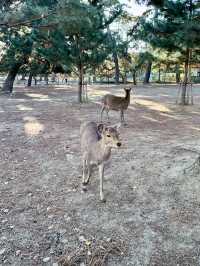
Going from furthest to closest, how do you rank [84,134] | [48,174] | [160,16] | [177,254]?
[160,16]
[48,174]
[84,134]
[177,254]

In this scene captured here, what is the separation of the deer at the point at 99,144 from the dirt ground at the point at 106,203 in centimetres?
38

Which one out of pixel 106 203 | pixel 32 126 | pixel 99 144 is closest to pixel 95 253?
pixel 106 203

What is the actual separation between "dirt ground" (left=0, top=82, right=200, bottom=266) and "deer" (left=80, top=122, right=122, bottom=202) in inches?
15.0

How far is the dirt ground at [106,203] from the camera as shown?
11.1ft

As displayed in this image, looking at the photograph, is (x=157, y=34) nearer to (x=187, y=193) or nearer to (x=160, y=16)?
(x=160, y=16)

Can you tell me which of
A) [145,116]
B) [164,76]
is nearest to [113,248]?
[145,116]

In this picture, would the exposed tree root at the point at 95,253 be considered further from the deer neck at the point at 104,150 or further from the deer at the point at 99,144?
the deer neck at the point at 104,150

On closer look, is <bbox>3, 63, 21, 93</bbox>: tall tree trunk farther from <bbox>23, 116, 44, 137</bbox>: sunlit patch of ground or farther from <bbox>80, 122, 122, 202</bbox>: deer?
<bbox>80, 122, 122, 202</bbox>: deer

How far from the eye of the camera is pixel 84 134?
16.4 feet

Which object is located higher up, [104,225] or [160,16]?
[160,16]

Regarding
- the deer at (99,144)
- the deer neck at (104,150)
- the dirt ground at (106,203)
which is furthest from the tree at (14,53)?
the deer neck at (104,150)

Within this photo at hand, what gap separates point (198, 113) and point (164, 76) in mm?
29330

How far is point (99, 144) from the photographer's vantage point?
4.36 m

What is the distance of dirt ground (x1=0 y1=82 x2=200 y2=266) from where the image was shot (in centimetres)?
340
